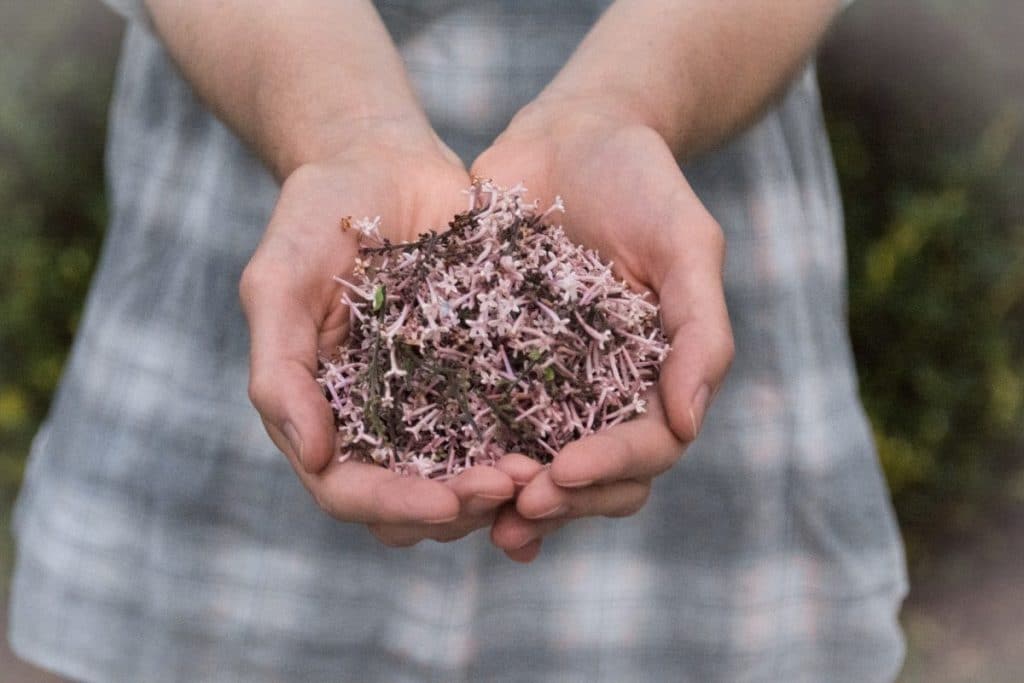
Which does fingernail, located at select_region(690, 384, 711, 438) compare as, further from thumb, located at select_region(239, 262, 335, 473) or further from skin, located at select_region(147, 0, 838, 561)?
thumb, located at select_region(239, 262, 335, 473)

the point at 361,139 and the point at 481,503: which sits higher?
the point at 361,139

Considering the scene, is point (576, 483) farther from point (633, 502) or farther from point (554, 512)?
point (633, 502)

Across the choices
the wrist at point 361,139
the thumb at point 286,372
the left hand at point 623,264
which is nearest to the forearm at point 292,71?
the wrist at point 361,139

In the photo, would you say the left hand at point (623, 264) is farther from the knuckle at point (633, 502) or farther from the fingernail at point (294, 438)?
the fingernail at point (294, 438)

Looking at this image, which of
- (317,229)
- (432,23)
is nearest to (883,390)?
(432,23)

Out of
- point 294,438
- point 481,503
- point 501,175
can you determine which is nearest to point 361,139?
point 501,175

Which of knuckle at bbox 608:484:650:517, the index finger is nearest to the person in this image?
knuckle at bbox 608:484:650:517
